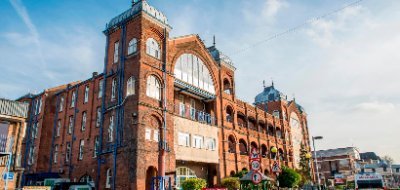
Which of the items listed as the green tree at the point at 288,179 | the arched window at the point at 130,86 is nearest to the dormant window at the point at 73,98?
the arched window at the point at 130,86

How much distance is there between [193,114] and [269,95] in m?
22.6

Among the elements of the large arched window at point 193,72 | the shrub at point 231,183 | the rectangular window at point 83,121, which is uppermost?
the large arched window at point 193,72

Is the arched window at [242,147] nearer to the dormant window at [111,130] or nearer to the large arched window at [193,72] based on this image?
the large arched window at [193,72]

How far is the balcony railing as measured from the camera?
29.6 metres

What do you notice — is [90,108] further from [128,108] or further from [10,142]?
[10,142]

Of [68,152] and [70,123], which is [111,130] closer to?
[68,152]

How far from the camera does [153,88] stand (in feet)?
87.2

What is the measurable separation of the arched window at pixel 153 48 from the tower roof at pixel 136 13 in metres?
2.14

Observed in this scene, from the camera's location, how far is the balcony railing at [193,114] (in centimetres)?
2956

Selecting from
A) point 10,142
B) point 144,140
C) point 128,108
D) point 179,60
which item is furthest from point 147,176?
point 179,60

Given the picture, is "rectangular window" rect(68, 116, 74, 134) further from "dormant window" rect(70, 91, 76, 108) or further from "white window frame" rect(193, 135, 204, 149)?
"white window frame" rect(193, 135, 204, 149)

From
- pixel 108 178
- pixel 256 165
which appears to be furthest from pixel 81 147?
pixel 256 165

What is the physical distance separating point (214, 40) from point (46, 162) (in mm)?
23040

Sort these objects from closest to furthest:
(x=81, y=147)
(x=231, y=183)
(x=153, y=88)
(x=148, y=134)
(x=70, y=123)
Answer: (x=148, y=134) → (x=153, y=88) → (x=231, y=183) → (x=81, y=147) → (x=70, y=123)
